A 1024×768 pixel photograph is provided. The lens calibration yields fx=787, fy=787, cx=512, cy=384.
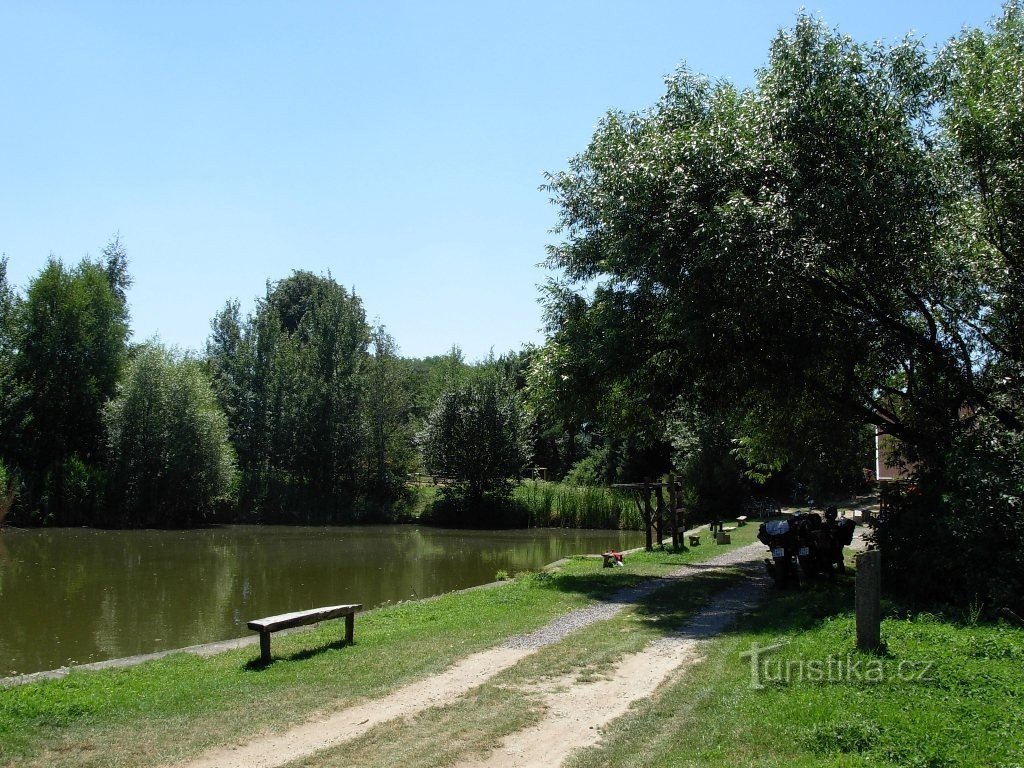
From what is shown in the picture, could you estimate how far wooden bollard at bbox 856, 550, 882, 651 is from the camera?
23.2 feet

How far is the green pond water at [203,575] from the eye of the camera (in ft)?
45.5

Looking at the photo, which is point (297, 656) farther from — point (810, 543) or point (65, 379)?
point (65, 379)

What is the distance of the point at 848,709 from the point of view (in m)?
5.68

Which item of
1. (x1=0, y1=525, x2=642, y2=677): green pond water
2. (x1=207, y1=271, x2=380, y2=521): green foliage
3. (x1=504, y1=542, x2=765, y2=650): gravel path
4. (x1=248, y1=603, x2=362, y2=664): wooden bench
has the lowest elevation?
(x1=0, y1=525, x2=642, y2=677): green pond water

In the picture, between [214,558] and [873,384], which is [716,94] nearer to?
[873,384]

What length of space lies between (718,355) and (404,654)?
25.6 ft

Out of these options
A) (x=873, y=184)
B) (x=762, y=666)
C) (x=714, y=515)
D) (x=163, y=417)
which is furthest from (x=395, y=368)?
(x=762, y=666)

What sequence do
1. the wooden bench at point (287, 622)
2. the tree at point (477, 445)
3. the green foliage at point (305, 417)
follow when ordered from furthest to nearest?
the green foliage at point (305, 417) → the tree at point (477, 445) → the wooden bench at point (287, 622)

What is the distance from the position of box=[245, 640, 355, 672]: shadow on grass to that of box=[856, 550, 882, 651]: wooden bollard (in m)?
6.26

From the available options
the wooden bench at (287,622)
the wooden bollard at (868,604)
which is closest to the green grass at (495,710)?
the wooden bollard at (868,604)

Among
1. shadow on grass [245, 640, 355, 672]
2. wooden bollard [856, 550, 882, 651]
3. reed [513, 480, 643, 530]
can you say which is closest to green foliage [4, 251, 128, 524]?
reed [513, 480, 643, 530]

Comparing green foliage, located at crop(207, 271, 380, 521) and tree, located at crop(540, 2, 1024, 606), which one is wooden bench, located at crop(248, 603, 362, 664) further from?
green foliage, located at crop(207, 271, 380, 521)

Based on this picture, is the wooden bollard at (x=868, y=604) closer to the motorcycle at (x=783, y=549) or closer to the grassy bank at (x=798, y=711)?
the grassy bank at (x=798, y=711)

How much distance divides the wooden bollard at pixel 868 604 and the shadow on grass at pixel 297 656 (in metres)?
6.26
